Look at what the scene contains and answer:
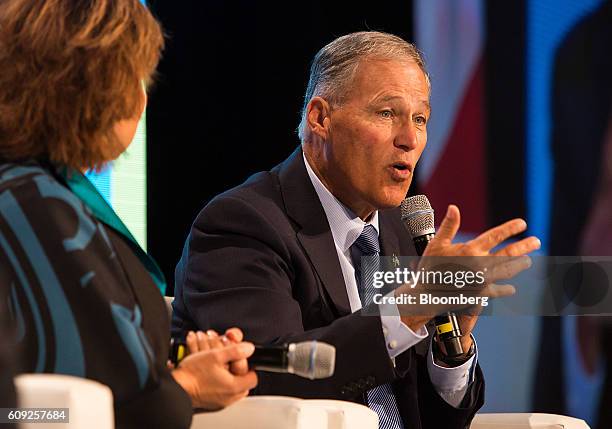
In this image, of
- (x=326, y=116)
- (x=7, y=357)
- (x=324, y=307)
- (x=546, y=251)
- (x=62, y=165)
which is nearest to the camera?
(x=7, y=357)

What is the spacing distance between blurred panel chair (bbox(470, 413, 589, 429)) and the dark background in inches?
66.9

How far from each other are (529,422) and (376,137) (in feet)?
2.47

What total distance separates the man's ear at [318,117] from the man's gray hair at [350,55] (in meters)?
0.02

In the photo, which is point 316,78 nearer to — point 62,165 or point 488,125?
point 62,165

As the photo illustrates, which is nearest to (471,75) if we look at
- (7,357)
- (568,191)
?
(568,191)

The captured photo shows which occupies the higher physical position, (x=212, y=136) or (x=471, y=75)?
(x=471, y=75)

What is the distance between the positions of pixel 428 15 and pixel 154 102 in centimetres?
123

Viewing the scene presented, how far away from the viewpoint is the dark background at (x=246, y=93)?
3701 mm

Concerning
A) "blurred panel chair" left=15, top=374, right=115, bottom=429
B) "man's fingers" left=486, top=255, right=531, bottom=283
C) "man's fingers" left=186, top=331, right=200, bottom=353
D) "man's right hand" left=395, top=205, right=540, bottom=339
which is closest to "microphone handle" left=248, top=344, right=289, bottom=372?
"man's fingers" left=186, top=331, right=200, bottom=353

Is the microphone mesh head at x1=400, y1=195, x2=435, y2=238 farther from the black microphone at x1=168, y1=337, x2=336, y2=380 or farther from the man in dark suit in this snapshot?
the black microphone at x1=168, y1=337, x2=336, y2=380

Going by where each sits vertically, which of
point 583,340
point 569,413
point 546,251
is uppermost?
point 546,251

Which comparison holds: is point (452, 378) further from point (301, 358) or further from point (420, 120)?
point (301, 358)

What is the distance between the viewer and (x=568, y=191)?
3662 millimetres

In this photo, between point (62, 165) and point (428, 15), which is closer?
point (62, 165)
